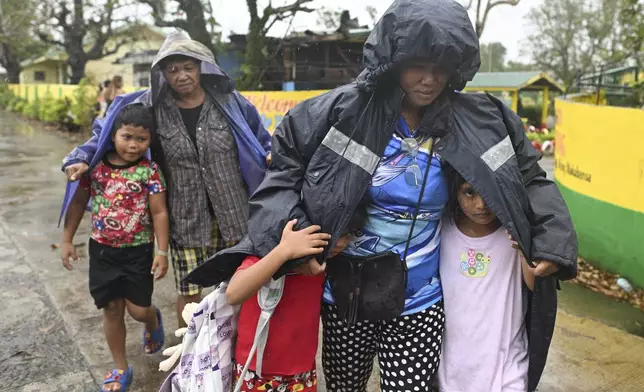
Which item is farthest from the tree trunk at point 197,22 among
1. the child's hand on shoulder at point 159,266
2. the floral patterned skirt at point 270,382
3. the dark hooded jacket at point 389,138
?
the floral patterned skirt at point 270,382

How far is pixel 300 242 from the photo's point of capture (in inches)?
70.5

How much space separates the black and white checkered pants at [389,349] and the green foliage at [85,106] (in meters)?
16.5

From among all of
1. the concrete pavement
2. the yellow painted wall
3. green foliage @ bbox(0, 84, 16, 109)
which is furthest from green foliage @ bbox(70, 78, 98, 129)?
green foliage @ bbox(0, 84, 16, 109)

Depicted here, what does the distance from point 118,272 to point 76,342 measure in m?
0.96

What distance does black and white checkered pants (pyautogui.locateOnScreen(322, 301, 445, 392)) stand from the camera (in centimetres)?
207

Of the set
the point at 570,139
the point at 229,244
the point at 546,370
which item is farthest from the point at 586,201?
the point at 229,244

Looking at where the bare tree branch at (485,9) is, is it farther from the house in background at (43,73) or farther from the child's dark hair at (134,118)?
the house in background at (43,73)

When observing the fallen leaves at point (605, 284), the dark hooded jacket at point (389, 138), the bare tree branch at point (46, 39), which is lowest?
the fallen leaves at point (605, 284)

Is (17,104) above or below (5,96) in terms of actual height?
below

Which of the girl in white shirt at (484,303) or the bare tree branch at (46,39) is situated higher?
the bare tree branch at (46,39)

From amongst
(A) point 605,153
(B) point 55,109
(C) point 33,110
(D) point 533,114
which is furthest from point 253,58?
(D) point 533,114

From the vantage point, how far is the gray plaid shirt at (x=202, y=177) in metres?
3.02

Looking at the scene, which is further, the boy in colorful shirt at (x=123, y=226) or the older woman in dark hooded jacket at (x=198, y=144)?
the older woman in dark hooded jacket at (x=198, y=144)

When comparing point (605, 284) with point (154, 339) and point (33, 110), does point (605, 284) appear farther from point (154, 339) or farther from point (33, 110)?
point (33, 110)
